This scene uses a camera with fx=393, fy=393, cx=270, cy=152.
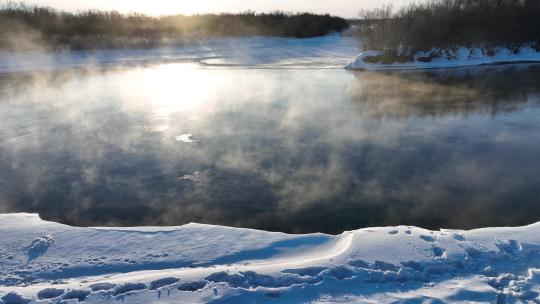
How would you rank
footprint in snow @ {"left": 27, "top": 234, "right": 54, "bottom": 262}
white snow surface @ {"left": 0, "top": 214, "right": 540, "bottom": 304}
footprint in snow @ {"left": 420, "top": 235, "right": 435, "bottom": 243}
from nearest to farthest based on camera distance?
white snow surface @ {"left": 0, "top": 214, "right": 540, "bottom": 304} < footprint in snow @ {"left": 27, "top": 234, "right": 54, "bottom": 262} < footprint in snow @ {"left": 420, "top": 235, "right": 435, "bottom": 243}

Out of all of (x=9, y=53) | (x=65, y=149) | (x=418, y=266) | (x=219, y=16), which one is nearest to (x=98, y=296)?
(x=418, y=266)

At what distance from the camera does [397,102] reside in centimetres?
1302

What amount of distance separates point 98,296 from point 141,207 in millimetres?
2388

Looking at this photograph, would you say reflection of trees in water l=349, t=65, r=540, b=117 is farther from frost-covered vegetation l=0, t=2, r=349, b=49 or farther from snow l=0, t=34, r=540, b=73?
frost-covered vegetation l=0, t=2, r=349, b=49

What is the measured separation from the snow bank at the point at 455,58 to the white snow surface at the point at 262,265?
1966cm

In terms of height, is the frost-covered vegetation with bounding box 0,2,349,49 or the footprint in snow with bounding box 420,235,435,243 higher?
the frost-covered vegetation with bounding box 0,2,349,49

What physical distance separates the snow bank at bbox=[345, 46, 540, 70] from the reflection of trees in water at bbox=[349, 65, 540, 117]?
214 cm

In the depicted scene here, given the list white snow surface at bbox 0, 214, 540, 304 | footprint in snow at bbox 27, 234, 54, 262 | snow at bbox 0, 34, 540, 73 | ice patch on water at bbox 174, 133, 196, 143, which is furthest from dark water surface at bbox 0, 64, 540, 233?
snow at bbox 0, 34, 540, 73

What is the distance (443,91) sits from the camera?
49.3 ft

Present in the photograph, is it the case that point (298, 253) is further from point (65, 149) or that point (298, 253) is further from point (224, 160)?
point (65, 149)

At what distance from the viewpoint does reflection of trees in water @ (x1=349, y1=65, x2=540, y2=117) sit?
1186 cm

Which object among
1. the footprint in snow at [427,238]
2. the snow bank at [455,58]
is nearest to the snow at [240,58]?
the snow bank at [455,58]

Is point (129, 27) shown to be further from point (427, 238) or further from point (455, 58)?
point (427, 238)

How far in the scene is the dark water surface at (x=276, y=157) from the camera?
554 centimetres
